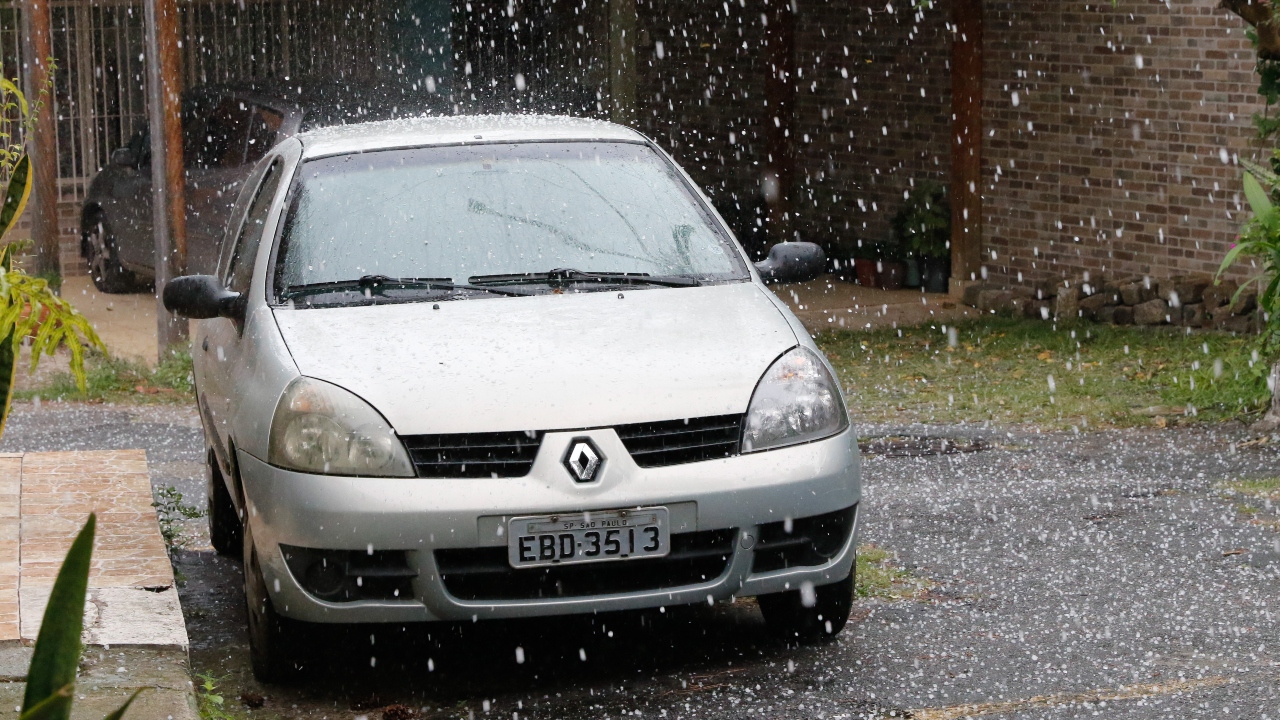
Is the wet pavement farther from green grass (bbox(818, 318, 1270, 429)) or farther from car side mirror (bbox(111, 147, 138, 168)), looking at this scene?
car side mirror (bbox(111, 147, 138, 168))

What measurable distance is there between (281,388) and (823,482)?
1577 millimetres

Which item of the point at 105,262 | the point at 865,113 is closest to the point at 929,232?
the point at 865,113

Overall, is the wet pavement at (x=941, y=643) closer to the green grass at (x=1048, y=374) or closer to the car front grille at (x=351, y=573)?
the car front grille at (x=351, y=573)

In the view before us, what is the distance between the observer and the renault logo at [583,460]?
15.4 feet

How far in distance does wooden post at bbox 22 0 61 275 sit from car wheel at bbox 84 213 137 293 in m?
0.72

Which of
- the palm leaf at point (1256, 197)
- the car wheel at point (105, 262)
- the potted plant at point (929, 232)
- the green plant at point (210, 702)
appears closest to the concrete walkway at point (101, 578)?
the green plant at point (210, 702)

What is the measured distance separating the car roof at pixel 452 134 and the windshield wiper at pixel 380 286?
27.7 inches

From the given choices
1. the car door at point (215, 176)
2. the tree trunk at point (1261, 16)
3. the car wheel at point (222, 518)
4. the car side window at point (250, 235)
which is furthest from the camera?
the car door at point (215, 176)

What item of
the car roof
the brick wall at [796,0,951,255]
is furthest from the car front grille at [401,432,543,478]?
the brick wall at [796,0,951,255]

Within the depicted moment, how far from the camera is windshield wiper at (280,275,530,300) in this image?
5.52m

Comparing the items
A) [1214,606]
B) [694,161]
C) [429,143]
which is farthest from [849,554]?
[694,161]

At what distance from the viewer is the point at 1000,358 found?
11586mm

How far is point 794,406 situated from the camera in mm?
4992

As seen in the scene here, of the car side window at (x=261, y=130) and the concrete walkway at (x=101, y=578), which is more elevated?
the car side window at (x=261, y=130)
